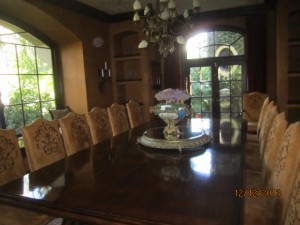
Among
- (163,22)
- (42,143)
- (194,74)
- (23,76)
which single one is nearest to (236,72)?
(194,74)

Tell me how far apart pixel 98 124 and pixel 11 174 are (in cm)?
108

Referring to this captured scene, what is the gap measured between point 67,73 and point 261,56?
11.4 feet

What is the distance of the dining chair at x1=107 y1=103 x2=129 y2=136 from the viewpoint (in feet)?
9.84

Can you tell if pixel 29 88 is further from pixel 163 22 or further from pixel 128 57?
pixel 163 22

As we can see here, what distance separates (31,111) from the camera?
3859 millimetres

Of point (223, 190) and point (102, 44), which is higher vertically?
point (102, 44)

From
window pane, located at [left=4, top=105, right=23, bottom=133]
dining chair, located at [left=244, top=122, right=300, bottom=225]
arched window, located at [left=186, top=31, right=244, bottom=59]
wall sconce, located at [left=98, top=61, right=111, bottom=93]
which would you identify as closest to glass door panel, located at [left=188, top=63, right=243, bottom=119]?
arched window, located at [left=186, top=31, right=244, bottom=59]

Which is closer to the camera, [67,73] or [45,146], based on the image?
[45,146]

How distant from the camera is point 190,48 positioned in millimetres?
5457

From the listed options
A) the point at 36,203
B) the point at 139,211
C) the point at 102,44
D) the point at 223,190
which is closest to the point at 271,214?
the point at 223,190

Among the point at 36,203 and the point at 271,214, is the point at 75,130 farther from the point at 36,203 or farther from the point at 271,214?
the point at 271,214

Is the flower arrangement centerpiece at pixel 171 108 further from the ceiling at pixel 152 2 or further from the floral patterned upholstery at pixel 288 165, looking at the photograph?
the ceiling at pixel 152 2

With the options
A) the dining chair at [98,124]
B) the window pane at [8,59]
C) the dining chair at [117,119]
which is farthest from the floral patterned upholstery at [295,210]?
the window pane at [8,59]

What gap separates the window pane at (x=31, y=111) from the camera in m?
3.78
